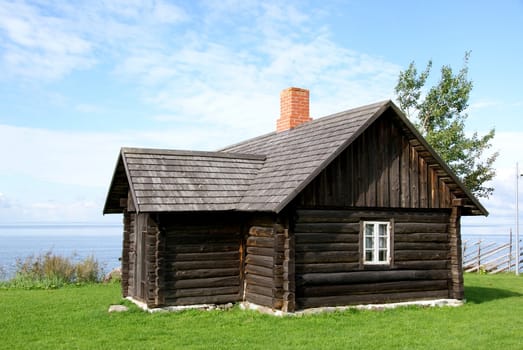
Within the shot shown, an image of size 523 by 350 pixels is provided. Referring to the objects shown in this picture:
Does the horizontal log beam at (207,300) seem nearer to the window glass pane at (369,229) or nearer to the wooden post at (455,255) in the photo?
the window glass pane at (369,229)

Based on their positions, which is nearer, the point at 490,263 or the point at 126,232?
the point at 126,232

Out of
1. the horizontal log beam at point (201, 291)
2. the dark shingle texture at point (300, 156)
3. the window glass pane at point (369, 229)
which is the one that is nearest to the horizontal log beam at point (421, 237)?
the window glass pane at point (369, 229)

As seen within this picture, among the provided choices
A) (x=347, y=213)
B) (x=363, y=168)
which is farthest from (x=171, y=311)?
(x=363, y=168)

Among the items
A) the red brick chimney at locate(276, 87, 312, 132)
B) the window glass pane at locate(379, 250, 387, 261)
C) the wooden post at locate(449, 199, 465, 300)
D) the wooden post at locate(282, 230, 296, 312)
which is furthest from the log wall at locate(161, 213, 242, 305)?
the wooden post at locate(449, 199, 465, 300)

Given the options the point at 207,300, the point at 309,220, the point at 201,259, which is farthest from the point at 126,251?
the point at 309,220

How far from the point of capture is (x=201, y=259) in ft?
47.6

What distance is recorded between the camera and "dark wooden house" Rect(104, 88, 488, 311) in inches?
538

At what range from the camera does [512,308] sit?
15.2 meters

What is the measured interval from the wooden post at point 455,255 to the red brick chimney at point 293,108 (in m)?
5.32

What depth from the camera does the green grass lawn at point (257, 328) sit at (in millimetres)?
11008

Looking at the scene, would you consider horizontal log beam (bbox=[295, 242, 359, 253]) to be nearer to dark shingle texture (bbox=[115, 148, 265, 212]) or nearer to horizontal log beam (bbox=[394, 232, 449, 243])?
horizontal log beam (bbox=[394, 232, 449, 243])

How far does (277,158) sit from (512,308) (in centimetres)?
695

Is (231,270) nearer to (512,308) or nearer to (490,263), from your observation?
(512,308)

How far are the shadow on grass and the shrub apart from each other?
42.3 ft
